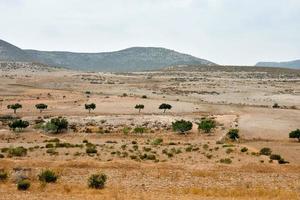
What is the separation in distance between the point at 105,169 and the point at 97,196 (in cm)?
1037

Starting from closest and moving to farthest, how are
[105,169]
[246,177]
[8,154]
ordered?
[246,177] → [105,169] → [8,154]

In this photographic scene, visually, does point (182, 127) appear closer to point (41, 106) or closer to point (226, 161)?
point (226, 161)

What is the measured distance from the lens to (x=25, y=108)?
91062 millimetres

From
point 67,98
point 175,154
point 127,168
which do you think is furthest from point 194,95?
point 127,168

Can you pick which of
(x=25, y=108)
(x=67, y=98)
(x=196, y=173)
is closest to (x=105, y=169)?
(x=196, y=173)

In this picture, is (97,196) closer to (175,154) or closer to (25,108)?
(175,154)

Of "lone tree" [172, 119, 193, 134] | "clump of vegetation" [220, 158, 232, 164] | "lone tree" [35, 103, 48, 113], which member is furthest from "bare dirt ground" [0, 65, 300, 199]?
"lone tree" [172, 119, 193, 134]

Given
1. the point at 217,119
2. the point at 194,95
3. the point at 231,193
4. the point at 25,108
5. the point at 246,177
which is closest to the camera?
the point at 231,193

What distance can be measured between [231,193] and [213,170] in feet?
25.4

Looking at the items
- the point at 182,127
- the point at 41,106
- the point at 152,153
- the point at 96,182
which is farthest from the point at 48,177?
the point at 41,106

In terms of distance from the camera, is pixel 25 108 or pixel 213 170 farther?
pixel 25 108

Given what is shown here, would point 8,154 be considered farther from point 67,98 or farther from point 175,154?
point 67,98

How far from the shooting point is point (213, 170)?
121 feet

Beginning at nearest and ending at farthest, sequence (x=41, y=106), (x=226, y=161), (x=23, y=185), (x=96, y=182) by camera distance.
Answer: (x=23, y=185) < (x=96, y=182) < (x=226, y=161) < (x=41, y=106)
